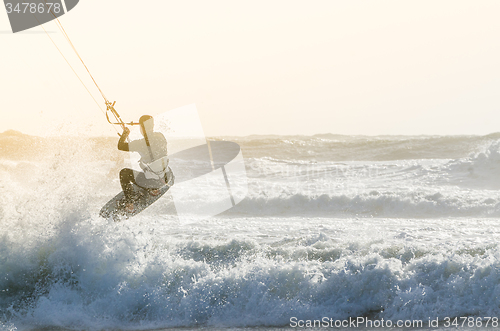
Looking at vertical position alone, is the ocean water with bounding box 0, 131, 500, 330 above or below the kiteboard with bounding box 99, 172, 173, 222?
below

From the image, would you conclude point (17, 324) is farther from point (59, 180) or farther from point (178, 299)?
point (59, 180)

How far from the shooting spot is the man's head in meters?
6.82

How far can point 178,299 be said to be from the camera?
5.87 m

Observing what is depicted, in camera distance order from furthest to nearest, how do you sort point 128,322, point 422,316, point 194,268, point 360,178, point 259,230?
point 360,178, point 259,230, point 194,268, point 128,322, point 422,316

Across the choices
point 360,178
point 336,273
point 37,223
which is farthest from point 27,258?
point 360,178

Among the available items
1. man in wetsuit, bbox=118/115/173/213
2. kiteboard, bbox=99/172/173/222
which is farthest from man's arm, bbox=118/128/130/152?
kiteboard, bbox=99/172/173/222

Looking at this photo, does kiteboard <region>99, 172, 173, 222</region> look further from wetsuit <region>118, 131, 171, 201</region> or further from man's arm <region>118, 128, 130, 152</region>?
man's arm <region>118, 128, 130, 152</region>

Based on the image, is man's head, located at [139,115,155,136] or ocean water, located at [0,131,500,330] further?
man's head, located at [139,115,155,136]

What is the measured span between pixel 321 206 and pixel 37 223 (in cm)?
788

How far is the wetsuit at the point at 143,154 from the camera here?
22.6 ft
